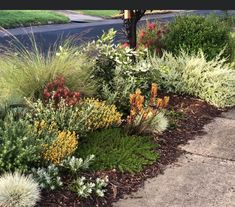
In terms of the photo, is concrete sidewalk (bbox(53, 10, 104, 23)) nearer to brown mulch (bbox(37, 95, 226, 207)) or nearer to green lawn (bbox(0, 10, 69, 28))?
A: green lawn (bbox(0, 10, 69, 28))

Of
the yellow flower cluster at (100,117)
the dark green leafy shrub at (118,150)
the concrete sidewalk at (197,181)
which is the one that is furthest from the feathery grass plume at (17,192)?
the yellow flower cluster at (100,117)

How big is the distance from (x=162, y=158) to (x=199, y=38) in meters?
4.30

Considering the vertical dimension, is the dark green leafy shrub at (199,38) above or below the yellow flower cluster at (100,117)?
above

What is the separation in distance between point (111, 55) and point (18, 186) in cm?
340

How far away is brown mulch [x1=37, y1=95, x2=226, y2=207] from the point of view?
3.73 m

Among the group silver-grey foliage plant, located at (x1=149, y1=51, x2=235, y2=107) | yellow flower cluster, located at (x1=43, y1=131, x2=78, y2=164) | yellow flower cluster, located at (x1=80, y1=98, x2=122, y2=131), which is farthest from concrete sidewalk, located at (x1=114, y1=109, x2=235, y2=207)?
silver-grey foliage plant, located at (x1=149, y1=51, x2=235, y2=107)

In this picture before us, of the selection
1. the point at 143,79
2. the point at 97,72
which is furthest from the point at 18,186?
the point at 143,79

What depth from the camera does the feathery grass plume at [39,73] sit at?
5.57 meters

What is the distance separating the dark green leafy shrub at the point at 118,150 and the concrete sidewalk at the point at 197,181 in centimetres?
26

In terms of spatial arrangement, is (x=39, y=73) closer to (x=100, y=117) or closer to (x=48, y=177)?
(x=100, y=117)

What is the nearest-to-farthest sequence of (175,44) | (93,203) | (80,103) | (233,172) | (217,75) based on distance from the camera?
1. (93,203)
2. (233,172)
3. (80,103)
4. (217,75)
5. (175,44)

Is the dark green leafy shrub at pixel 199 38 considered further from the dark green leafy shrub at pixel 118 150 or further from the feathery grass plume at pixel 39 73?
the dark green leafy shrub at pixel 118 150

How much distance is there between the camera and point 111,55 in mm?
6496

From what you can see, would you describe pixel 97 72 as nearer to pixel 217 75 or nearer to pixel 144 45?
pixel 217 75
